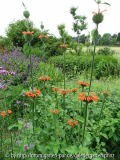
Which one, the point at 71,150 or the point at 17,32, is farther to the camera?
the point at 17,32

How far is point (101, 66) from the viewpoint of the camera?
6.09 m

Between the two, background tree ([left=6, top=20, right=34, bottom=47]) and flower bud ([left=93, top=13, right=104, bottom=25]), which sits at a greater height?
background tree ([left=6, top=20, right=34, bottom=47])

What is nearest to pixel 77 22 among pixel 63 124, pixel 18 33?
pixel 18 33

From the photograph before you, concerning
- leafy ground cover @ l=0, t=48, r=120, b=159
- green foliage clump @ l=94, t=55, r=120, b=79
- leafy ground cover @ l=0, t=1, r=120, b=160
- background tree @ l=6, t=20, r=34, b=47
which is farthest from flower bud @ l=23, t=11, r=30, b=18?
background tree @ l=6, t=20, r=34, b=47

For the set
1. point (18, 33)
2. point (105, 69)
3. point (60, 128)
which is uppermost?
point (18, 33)

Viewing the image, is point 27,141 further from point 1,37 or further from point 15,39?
point 1,37

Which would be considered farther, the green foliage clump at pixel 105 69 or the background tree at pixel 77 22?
the background tree at pixel 77 22

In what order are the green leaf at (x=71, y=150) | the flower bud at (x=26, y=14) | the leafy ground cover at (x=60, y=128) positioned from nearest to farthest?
the flower bud at (x=26, y=14), the green leaf at (x=71, y=150), the leafy ground cover at (x=60, y=128)

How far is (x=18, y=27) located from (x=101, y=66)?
22.8 ft

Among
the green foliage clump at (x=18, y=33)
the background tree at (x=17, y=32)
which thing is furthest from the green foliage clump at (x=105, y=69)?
the background tree at (x=17, y=32)

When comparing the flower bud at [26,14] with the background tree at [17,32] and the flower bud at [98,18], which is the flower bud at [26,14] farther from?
the background tree at [17,32]

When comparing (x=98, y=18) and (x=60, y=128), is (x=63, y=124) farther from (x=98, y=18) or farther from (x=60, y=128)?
(x=98, y=18)

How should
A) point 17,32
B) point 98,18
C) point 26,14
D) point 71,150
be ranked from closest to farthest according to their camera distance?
point 98,18 < point 26,14 < point 71,150 < point 17,32

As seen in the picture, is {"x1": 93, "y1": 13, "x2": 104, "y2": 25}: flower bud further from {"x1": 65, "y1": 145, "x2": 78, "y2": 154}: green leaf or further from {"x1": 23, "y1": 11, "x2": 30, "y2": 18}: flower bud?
{"x1": 65, "y1": 145, "x2": 78, "y2": 154}: green leaf
